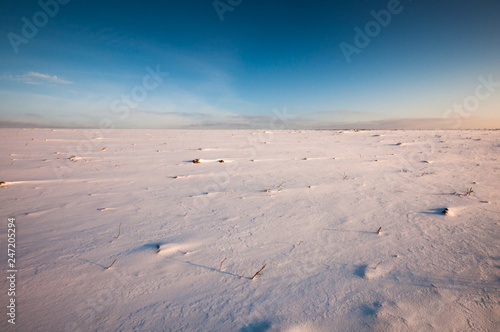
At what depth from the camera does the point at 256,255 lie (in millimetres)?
1650

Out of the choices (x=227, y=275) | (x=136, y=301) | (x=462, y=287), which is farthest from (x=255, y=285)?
(x=462, y=287)

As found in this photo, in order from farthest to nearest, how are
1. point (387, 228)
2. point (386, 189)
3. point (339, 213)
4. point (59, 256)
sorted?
point (386, 189) < point (339, 213) < point (387, 228) < point (59, 256)

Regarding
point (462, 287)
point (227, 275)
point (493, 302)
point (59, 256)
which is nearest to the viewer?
point (493, 302)

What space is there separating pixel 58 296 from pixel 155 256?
1.90ft

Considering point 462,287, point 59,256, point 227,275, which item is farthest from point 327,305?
point 59,256

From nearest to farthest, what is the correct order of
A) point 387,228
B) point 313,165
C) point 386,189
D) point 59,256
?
point 59,256
point 387,228
point 386,189
point 313,165

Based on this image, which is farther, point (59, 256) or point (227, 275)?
point (59, 256)

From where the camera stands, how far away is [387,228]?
2.04 metres

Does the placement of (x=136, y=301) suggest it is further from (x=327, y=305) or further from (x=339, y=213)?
(x=339, y=213)

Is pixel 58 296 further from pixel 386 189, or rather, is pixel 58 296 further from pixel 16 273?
pixel 386 189

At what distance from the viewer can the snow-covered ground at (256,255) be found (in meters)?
1.15

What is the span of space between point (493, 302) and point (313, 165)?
3.69 m

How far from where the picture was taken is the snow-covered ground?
1.15m

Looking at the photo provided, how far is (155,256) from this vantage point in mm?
1638
